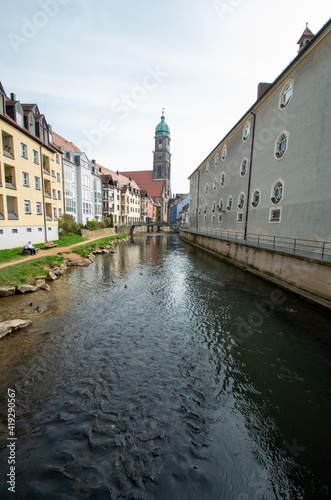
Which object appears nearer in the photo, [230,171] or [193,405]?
[193,405]

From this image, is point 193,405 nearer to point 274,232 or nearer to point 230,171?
point 274,232

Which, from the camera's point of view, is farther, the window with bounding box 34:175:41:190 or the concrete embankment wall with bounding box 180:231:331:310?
the window with bounding box 34:175:41:190

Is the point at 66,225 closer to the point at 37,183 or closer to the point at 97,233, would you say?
the point at 37,183

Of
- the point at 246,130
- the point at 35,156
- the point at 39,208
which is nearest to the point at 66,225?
the point at 39,208

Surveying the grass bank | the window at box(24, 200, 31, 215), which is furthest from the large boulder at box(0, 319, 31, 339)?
the window at box(24, 200, 31, 215)

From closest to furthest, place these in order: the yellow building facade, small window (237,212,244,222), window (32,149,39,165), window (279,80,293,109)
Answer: window (279,80,293,109) < the yellow building facade < window (32,149,39,165) < small window (237,212,244,222)

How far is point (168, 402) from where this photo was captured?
496 cm

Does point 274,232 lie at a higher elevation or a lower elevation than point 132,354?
higher

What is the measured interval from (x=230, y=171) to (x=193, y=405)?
83.8 ft

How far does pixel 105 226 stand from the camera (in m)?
45.9

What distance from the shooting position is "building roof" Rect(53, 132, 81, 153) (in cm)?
3463

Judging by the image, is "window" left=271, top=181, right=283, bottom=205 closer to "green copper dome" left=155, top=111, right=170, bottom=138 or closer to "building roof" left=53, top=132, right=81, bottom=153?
"building roof" left=53, top=132, right=81, bottom=153

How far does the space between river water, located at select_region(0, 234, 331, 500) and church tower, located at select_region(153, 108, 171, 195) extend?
317 ft

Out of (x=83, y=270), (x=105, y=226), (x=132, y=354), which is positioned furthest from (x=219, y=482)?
(x=105, y=226)
